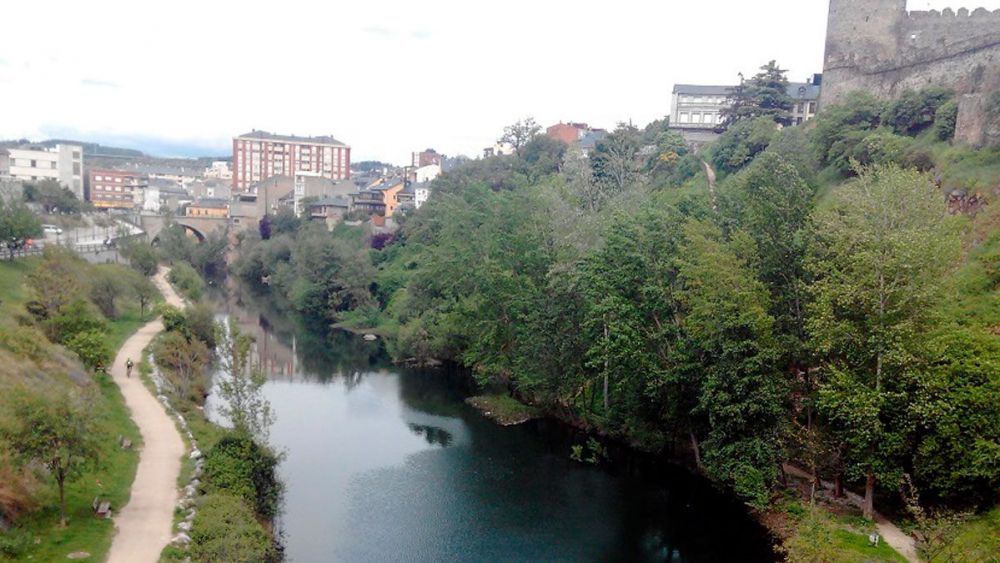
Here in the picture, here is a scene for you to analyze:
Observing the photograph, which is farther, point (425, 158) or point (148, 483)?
point (425, 158)

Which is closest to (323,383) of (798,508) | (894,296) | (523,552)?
(523,552)

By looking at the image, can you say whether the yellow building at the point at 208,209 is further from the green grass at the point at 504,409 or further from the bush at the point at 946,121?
the bush at the point at 946,121

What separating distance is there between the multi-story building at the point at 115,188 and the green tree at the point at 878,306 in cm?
11177

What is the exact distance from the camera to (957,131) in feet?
99.2

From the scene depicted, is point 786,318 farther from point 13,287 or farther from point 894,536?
point 13,287

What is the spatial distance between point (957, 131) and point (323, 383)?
30.3m

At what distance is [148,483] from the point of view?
1853 centimetres

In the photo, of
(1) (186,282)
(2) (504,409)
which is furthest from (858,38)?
(1) (186,282)

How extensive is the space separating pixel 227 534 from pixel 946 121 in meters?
32.6

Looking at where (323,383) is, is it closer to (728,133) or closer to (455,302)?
(455,302)

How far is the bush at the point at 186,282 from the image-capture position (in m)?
50.9

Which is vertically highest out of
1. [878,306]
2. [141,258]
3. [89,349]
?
[878,306]

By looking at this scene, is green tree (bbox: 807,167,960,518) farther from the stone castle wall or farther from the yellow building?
the yellow building

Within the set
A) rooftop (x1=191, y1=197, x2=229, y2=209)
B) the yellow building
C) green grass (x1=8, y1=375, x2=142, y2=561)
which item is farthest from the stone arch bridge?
green grass (x1=8, y1=375, x2=142, y2=561)
